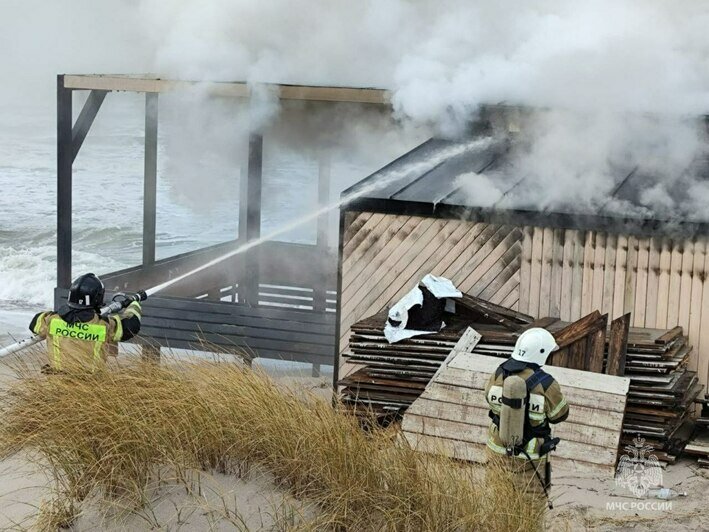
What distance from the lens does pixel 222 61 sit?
1180 centimetres

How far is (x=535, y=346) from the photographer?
5.36m

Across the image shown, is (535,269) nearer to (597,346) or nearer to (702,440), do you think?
(597,346)

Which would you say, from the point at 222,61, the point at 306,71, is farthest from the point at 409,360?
the point at 306,71

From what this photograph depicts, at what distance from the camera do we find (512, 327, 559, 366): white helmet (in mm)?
5363

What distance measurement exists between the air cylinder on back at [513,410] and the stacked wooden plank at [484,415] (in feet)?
3.99

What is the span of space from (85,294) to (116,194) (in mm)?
27315

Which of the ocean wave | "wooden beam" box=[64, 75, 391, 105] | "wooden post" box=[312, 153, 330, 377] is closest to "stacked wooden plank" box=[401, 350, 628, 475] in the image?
"wooden beam" box=[64, 75, 391, 105]

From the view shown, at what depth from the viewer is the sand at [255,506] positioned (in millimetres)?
4824

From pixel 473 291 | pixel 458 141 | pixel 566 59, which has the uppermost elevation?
pixel 566 59

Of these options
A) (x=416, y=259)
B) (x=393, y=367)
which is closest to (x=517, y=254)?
(x=416, y=259)

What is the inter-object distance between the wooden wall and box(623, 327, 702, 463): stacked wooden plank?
58 centimetres

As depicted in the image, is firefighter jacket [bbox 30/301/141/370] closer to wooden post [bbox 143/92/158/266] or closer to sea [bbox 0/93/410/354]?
wooden post [bbox 143/92/158/266]

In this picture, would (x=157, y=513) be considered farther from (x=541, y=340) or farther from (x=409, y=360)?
(x=409, y=360)

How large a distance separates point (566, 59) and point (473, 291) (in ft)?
8.76
